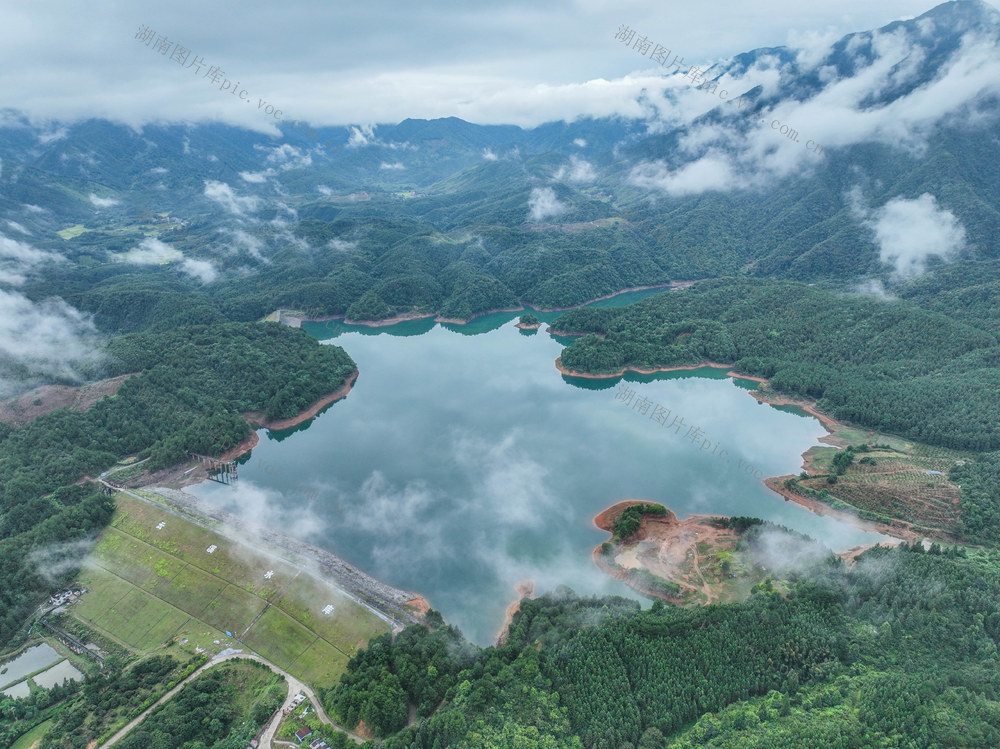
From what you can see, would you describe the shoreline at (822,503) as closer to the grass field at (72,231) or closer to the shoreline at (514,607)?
the shoreline at (514,607)

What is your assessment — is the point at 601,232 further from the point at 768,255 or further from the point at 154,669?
the point at 154,669

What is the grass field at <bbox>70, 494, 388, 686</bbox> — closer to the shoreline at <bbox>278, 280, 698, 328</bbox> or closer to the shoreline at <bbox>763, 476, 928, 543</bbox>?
the shoreline at <bbox>763, 476, 928, 543</bbox>

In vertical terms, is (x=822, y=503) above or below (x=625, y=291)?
below

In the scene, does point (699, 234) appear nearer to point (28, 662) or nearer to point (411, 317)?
point (411, 317)

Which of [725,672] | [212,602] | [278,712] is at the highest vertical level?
[725,672]

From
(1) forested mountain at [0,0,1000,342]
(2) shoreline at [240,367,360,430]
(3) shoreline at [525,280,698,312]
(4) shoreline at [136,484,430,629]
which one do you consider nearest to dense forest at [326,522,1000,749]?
(4) shoreline at [136,484,430,629]

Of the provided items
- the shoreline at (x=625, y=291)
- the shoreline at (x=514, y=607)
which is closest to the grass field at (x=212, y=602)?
the shoreline at (x=514, y=607)

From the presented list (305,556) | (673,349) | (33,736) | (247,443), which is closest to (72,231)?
(247,443)

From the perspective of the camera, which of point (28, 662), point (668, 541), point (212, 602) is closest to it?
point (28, 662)
